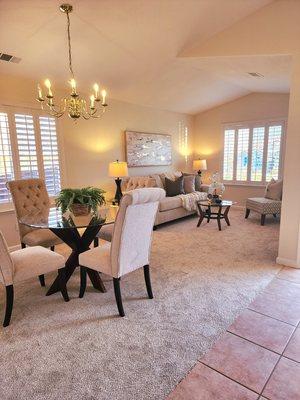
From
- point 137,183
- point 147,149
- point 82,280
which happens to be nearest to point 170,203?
point 137,183

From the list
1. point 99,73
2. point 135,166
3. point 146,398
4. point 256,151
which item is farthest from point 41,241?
point 256,151

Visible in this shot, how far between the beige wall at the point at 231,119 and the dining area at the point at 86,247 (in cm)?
450

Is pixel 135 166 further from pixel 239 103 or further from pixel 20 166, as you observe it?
pixel 239 103

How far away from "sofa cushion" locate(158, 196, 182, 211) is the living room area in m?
0.03

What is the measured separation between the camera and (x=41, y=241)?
289 centimetres

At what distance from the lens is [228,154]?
6.63 m

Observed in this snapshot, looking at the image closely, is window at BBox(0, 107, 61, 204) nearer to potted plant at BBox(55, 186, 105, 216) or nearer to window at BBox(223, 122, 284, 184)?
potted plant at BBox(55, 186, 105, 216)

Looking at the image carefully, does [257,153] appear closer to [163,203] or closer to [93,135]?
[163,203]

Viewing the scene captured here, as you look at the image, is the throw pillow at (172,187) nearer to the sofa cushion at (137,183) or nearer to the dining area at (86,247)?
the sofa cushion at (137,183)

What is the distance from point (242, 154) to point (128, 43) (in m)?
4.15

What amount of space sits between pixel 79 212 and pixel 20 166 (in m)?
1.81

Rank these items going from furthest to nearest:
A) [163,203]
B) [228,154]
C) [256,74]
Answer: [228,154], [163,203], [256,74]

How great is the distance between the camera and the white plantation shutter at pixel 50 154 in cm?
405

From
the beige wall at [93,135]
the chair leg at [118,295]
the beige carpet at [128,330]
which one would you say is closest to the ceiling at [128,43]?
the beige wall at [93,135]
